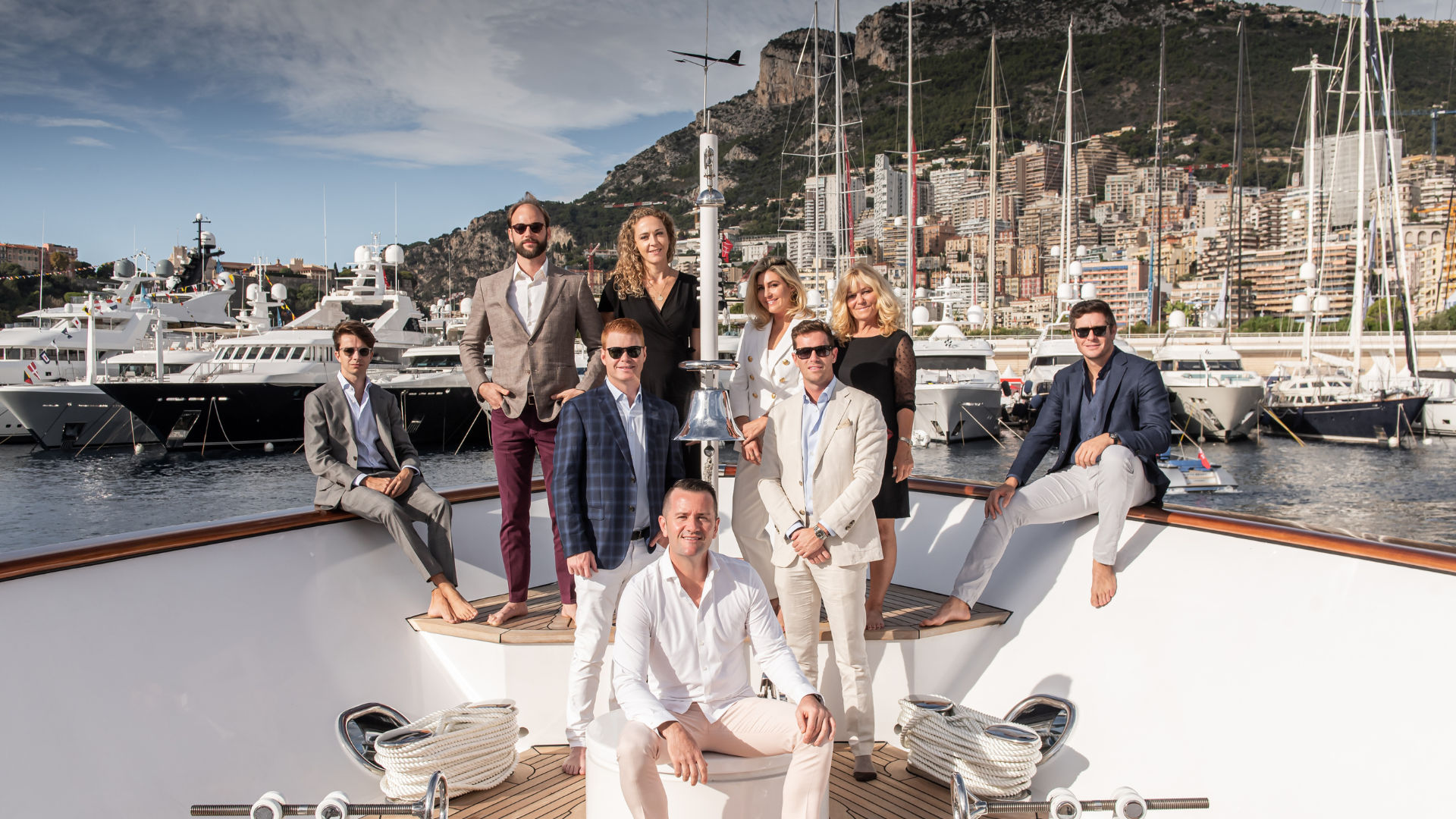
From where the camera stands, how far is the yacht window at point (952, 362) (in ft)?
84.2

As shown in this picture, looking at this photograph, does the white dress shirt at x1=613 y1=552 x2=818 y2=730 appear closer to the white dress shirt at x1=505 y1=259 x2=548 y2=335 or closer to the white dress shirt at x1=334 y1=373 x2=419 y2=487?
the white dress shirt at x1=505 y1=259 x2=548 y2=335

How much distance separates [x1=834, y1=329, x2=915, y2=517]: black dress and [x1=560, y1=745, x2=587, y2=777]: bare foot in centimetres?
144

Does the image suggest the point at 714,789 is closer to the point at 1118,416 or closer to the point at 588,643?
the point at 588,643

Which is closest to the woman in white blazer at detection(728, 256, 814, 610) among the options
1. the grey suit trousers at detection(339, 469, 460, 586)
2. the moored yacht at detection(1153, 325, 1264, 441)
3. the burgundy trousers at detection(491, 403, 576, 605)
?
the burgundy trousers at detection(491, 403, 576, 605)

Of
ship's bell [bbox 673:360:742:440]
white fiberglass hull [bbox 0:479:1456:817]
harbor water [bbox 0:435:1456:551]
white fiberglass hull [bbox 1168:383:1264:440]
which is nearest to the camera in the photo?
white fiberglass hull [bbox 0:479:1456:817]

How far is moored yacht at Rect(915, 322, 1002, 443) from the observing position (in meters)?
24.4

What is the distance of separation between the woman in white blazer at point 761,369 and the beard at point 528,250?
89 cm

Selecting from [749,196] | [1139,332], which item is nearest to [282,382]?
[1139,332]

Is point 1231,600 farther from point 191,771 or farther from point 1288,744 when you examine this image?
point 191,771

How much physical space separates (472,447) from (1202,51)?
3822 inches

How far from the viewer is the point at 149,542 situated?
9.51 feet

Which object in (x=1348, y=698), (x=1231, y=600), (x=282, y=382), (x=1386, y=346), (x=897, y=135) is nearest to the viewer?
(x=1348, y=698)

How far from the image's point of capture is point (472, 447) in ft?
88.0

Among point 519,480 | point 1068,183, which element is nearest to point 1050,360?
point 1068,183
